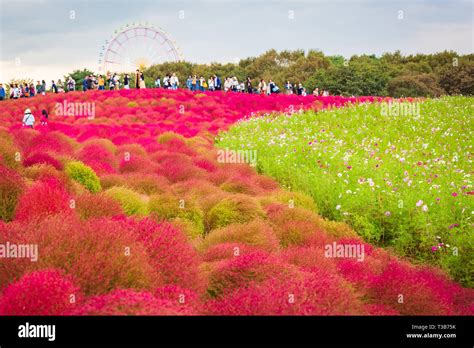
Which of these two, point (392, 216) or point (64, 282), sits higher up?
point (64, 282)

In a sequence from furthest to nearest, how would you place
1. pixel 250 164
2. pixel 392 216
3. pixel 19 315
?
pixel 250 164
pixel 392 216
pixel 19 315

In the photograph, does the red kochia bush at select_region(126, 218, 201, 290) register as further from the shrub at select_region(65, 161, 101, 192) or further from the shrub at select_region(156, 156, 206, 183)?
the shrub at select_region(156, 156, 206, 183)

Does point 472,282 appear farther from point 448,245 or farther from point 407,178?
point 407,178

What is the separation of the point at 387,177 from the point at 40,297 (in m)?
6.63

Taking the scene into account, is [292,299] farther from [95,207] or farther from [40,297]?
[95,207]

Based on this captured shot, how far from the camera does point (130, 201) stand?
580 centimetres

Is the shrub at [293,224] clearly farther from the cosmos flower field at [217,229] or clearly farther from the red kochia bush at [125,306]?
the red kochia bush at [125,306]

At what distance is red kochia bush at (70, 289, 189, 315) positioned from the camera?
2604mm

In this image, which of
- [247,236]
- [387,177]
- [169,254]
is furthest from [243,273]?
[387,177]

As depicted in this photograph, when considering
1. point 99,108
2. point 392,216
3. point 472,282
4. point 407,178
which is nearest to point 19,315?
point 472,282

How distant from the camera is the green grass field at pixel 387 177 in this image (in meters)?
6.70

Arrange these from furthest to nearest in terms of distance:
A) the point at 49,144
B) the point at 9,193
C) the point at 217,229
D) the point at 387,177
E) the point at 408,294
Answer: the point at 387,177, the point at 49,144, the point at 217,229, the point at 9,193, the point at 408,294
